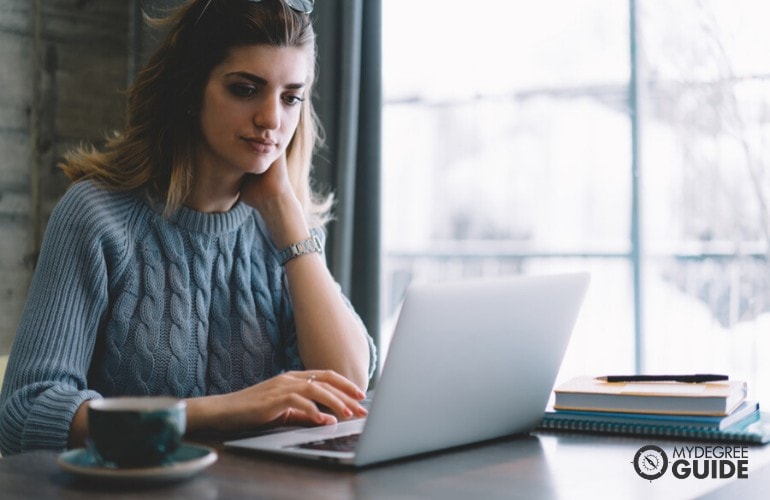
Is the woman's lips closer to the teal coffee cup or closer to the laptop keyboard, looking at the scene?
the laptop keyboard

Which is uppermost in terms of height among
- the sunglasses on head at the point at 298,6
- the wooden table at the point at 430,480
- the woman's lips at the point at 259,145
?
the sunglasses on head at the point at 298,6

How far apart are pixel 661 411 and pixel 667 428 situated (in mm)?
22

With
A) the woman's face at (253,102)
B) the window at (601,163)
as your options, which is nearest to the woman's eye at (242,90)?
the woman's face at (253,102)

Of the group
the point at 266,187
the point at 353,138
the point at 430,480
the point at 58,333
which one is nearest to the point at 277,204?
the point at 266,187

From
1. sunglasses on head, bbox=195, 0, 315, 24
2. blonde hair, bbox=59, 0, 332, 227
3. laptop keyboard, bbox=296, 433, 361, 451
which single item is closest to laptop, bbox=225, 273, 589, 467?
laptop keyboard, bbox=296, 433, 361, 451

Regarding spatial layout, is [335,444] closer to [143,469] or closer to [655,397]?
[143,469]

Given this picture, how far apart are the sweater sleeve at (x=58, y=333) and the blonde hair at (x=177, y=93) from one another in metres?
0.11

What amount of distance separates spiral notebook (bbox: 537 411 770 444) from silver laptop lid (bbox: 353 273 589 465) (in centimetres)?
3

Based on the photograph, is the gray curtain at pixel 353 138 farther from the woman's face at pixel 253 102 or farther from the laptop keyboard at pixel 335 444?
the laptop keyboard at pixel 335 444

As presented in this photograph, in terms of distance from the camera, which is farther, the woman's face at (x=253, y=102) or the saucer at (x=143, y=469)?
the woman's face at (x=253, y=102)

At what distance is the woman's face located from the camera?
1.59m

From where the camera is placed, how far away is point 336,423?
1.18m

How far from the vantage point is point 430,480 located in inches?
35.5

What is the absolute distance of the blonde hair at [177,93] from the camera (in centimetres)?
161
